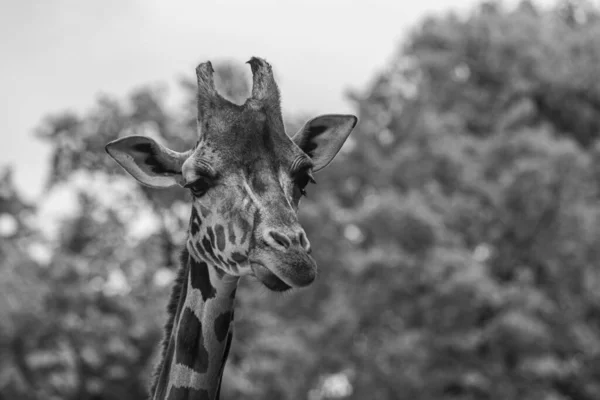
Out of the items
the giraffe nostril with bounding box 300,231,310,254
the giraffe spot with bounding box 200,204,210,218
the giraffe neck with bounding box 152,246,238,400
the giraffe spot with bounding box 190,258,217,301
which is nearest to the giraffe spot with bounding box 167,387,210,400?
the giraffe neck with bounding box 152,246,238,400

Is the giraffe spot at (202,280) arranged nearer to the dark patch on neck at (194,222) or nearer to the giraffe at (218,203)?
the giraffe at (218,203)

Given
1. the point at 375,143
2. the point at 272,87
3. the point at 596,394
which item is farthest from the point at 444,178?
the point at 272,87

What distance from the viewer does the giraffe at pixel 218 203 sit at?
400 centimetres

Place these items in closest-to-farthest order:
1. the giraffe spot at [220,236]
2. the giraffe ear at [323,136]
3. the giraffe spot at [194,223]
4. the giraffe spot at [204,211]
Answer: the giraffe spot at [220,236] < the giraffe spot at [204,211] < the giraffe spot at [194,223] < the giraffe ear at [323,136]

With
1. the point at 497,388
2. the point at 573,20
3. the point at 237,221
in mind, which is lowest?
the point at 237,221

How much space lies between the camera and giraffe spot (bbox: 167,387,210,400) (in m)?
4.18

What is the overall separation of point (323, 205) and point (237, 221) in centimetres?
1881

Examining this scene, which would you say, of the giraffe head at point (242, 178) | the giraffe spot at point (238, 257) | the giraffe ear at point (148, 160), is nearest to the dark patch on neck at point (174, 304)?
the giraffe head at point (242, 178)

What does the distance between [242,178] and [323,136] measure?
857 mm

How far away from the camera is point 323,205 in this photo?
2283cm

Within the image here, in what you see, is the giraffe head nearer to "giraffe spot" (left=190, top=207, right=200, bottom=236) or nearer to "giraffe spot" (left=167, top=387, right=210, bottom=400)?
"giraffe spot" (left=190, top=207, right=200, bottom=236)

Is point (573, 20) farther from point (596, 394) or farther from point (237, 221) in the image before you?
point (237, 221)

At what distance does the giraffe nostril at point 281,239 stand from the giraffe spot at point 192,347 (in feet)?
2.42

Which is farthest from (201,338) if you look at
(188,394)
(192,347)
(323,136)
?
(323,136)
